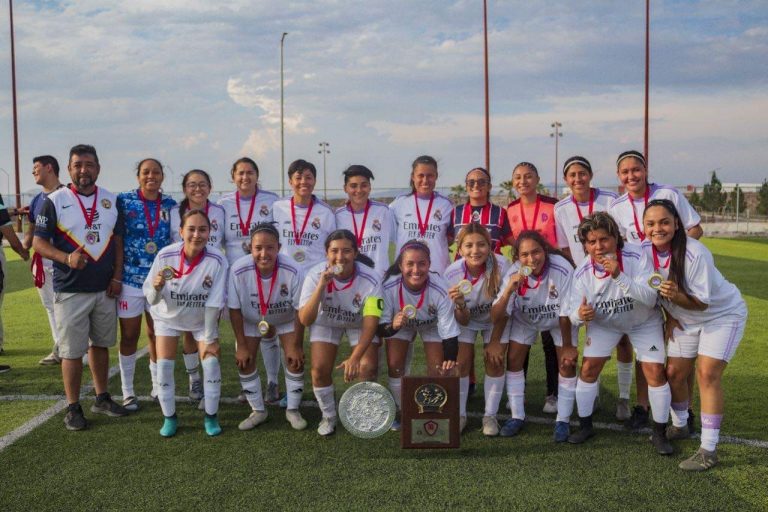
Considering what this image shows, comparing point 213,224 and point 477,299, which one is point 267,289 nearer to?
point 213,224

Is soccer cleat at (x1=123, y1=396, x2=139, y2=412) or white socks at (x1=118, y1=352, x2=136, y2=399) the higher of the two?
white socks at (x1=118, y1=352, x2=136, y2=399)

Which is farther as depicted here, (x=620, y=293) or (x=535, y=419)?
(x=535, y=419)

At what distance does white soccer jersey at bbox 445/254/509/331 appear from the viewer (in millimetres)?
4562

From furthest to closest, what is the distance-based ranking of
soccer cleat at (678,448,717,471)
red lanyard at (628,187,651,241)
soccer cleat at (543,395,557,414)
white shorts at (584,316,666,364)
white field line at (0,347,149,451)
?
soccer cleat at (543,395,557,414), red lanyard at (628,187,651,241), white field line at (0,347,149,451), white shorts at (584,316,666,364), soccer cleat at (678,448,717,471)

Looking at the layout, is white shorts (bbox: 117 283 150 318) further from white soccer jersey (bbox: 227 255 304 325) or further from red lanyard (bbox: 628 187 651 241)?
red lanyard (bbox: 628 187 651 241)

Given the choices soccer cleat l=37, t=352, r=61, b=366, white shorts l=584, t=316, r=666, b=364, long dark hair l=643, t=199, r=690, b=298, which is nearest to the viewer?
long dark hair l=643, t=199, r=690, b=298

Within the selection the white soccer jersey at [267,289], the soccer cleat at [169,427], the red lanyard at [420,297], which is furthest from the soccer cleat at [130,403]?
the red lanyard at [420,297]

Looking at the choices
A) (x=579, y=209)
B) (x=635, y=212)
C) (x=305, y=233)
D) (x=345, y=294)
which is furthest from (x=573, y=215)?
(x=305, y=233)

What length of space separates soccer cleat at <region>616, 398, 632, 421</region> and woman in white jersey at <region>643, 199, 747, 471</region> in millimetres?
801

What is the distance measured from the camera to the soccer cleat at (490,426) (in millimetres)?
4422

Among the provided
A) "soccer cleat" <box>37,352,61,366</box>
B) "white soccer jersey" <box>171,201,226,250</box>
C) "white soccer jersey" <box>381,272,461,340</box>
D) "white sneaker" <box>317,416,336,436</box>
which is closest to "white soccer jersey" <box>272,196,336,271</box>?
"white soccer jersey" <box>171,201,226,250</box>

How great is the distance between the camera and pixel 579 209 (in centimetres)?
500

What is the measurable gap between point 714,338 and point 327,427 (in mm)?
2542

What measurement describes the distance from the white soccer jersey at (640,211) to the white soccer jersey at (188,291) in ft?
9.57
